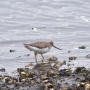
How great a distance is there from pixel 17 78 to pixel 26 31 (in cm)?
840

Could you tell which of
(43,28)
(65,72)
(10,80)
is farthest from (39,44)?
(43,28)

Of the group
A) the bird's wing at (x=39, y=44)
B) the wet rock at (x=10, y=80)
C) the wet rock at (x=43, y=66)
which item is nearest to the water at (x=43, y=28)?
the wet rock at (x=43, y=66)

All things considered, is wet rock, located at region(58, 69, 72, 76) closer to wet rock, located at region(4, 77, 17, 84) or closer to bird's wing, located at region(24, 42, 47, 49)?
wet rock, located at region(4, 77, 17, 84)

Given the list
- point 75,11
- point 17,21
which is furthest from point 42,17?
point 75,11

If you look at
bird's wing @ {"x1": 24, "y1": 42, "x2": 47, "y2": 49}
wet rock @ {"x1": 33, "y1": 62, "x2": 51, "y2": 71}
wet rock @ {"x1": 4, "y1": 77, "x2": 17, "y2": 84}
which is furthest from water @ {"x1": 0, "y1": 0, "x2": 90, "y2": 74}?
wet rock @ {"x1": 4, "y1": 77, "x2": 17, "y2": 84}

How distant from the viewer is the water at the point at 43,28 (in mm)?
11453

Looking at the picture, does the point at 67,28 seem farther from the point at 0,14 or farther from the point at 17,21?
the point at 0,14

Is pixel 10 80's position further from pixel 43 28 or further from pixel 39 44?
pixel 43 28

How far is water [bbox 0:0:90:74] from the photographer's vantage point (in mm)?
11453

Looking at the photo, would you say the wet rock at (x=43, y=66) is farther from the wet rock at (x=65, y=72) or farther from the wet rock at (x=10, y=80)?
the wet rock at (x=10, y=80)

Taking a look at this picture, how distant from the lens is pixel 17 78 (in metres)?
8.41

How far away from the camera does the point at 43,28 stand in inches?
675

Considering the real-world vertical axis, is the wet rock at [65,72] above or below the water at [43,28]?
below

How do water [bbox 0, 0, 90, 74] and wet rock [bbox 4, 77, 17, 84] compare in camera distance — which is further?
water [bbox 0, 0, 90, 74]
